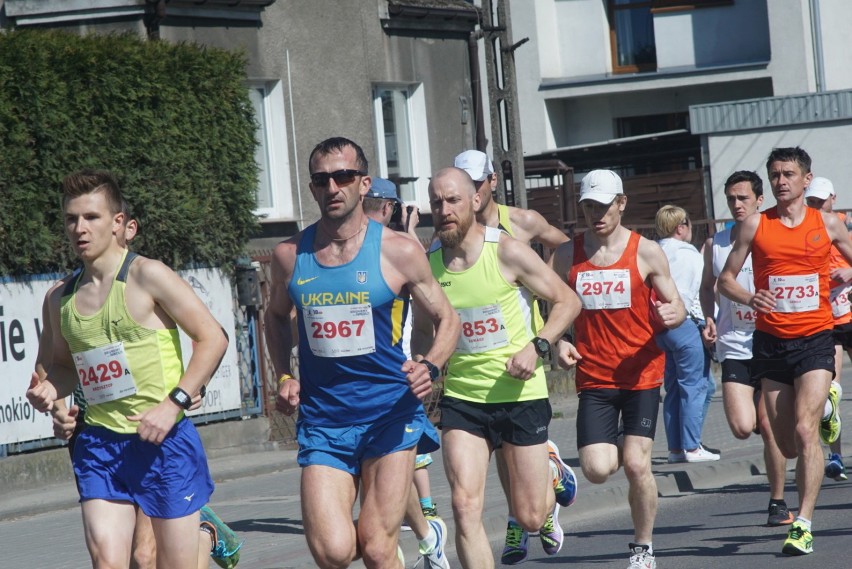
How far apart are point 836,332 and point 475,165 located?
4078mm

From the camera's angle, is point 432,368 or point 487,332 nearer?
point 432,368

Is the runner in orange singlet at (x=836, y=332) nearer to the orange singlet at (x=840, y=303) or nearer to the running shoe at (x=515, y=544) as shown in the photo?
the orange singlet at (x=840, y=303)

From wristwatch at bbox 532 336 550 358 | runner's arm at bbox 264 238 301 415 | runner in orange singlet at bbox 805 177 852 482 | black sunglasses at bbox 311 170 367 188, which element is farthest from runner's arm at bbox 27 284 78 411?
runner in orange singlet at bbox 805 177 852 482

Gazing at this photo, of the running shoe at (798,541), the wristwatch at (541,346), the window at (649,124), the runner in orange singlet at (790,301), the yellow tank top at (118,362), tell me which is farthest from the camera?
the window at (649,124)

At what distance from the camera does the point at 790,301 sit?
891 centimetres

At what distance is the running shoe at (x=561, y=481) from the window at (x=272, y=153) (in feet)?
35.3

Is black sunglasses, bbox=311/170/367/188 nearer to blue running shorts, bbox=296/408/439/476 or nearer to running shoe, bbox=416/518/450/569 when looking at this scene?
blue running shorts, bbox=296/408/439/476

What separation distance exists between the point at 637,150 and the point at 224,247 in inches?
839

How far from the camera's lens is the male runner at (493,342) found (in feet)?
24.3

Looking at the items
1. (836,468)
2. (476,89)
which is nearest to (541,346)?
(836,468)

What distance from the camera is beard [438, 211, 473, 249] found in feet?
24.4

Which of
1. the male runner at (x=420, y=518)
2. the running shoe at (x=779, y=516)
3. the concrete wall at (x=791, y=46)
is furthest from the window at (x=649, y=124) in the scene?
the male runner at (x=420, y=518)

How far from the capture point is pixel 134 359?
6.07 m

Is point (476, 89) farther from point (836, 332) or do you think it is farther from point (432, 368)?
point (432, 368)
